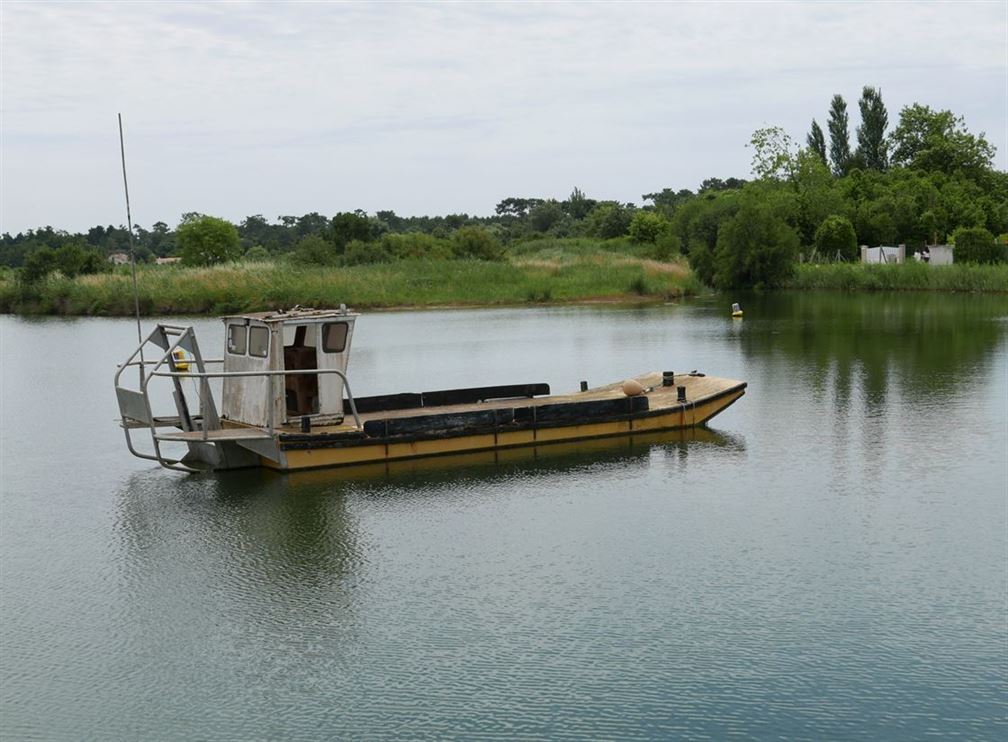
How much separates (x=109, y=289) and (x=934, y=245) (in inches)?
1893

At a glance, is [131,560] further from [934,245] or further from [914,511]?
[934,245]

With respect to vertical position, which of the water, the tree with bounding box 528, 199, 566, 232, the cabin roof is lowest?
the water

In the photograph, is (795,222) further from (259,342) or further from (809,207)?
(259,342)

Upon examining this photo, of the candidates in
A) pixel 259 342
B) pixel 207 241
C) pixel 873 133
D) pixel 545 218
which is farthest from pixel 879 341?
pixel 545 218

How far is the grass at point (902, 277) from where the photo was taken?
55656mm

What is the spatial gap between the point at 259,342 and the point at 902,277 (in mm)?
48806

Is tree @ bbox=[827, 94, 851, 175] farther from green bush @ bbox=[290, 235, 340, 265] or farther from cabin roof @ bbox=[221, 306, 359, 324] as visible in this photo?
cabin roof @ bbox=[221, 306, 359, 324]

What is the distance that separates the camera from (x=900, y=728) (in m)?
8.88

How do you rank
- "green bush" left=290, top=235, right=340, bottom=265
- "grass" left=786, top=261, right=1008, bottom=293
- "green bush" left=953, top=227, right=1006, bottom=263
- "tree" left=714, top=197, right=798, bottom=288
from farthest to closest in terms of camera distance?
"green bush" left=290, top=235, right=340, bottom=265, "tree" left=714, top=197, right=798, bottom=288, "green bush" left=953, top=227, right=1006, bottom=263, "grass" left=786, top=261, right=1008, bottom=293

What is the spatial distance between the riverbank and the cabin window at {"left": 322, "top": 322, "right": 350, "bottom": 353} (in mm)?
36033

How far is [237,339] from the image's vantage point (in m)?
17.8

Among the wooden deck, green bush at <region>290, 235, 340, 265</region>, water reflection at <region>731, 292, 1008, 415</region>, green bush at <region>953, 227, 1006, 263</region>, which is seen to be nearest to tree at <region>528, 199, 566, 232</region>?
green bush at <region>290, 235, 340, 265</region>

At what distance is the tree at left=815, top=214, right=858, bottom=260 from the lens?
A: 70.4 metres

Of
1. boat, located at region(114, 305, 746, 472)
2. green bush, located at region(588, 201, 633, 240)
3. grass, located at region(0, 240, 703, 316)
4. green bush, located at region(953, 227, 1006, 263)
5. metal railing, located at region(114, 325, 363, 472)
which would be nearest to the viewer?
metal railing, located at region(114, 325, 363, 472)
